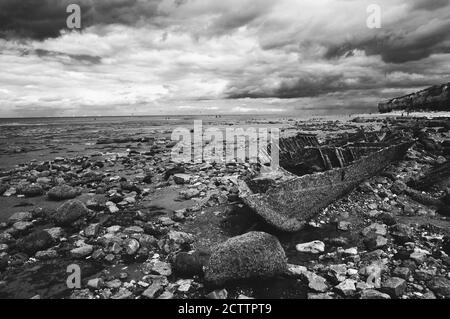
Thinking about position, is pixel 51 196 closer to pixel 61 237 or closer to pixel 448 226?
pixel 61 237

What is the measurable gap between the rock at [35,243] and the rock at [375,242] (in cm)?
505

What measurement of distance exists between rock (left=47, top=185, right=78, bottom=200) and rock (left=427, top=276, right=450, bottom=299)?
7637 millimetres

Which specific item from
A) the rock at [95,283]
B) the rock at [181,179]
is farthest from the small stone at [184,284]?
the rock at [181,179]

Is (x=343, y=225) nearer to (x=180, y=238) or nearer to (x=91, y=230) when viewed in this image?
(x=180, y=238)

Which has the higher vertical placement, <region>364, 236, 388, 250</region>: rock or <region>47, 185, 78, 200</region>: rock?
<region>47, 185, 78, 200</region>: rock

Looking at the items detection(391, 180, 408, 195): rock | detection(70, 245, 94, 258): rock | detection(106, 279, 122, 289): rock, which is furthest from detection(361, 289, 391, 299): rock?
detection(391, 180, 408, 195): rock

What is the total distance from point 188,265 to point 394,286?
249 centimetres

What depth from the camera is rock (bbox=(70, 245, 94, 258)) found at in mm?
4488

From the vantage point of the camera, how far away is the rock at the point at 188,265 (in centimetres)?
389

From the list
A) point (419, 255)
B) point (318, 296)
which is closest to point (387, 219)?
point (419, 255)

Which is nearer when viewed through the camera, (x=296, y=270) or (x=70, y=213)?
(x=296, y=270)

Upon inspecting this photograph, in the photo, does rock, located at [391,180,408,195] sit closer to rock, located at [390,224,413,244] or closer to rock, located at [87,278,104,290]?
rock, located at [390,224,413,244]

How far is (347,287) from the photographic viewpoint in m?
3.53
